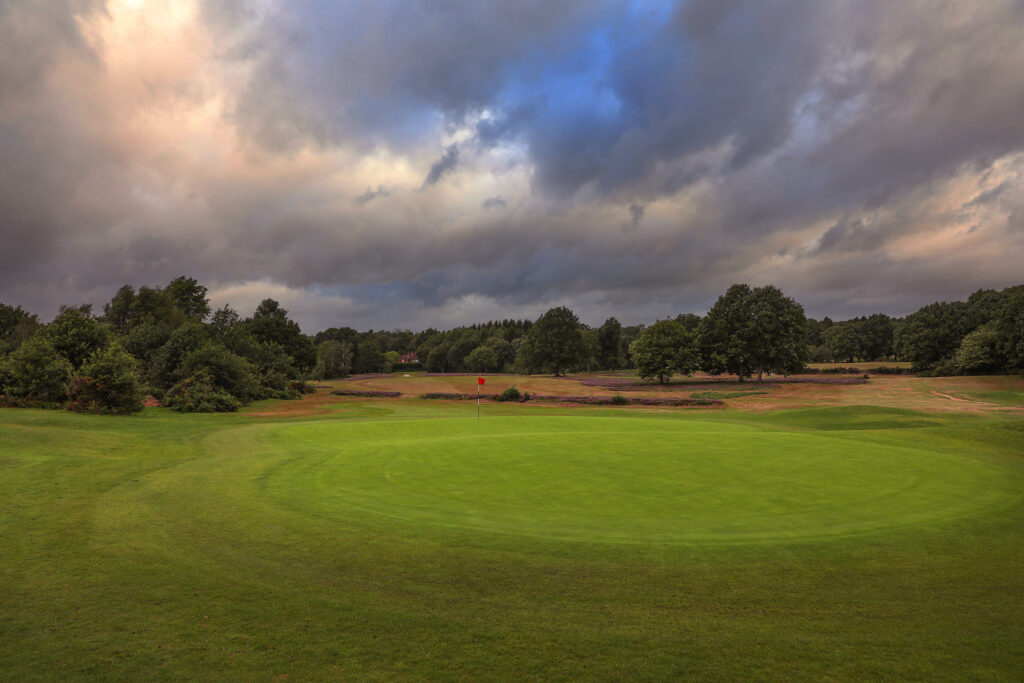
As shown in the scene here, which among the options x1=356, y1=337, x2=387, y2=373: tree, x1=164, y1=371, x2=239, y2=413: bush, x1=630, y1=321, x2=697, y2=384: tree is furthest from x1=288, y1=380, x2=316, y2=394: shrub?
x1=356, y1=337, x2=387, y2=373: tree

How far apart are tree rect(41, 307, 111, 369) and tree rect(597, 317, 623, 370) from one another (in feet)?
340

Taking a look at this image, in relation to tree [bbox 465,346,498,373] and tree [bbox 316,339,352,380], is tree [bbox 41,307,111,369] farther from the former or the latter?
tree [bbox 465,346,498,373]

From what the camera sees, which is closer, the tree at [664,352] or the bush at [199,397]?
the bush at [199,397]

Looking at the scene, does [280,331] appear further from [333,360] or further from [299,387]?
[333,360]

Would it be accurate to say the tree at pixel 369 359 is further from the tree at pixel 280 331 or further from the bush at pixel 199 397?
the bush at pixel 199 397

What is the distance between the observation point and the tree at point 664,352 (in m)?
67.5

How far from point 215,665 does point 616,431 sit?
18547mm

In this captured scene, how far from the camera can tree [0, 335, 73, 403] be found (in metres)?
31.2

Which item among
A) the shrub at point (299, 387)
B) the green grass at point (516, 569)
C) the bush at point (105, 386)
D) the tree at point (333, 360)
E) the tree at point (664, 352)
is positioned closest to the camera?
the green grass at point (516, 569)

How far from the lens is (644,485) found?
12039mm

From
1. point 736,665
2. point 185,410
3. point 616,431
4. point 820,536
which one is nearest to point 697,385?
point 616,431

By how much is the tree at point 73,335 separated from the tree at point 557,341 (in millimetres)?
66617

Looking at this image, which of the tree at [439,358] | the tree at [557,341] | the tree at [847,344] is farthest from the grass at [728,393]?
the tree at [439,358]

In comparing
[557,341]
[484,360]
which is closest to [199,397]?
[557,341]
